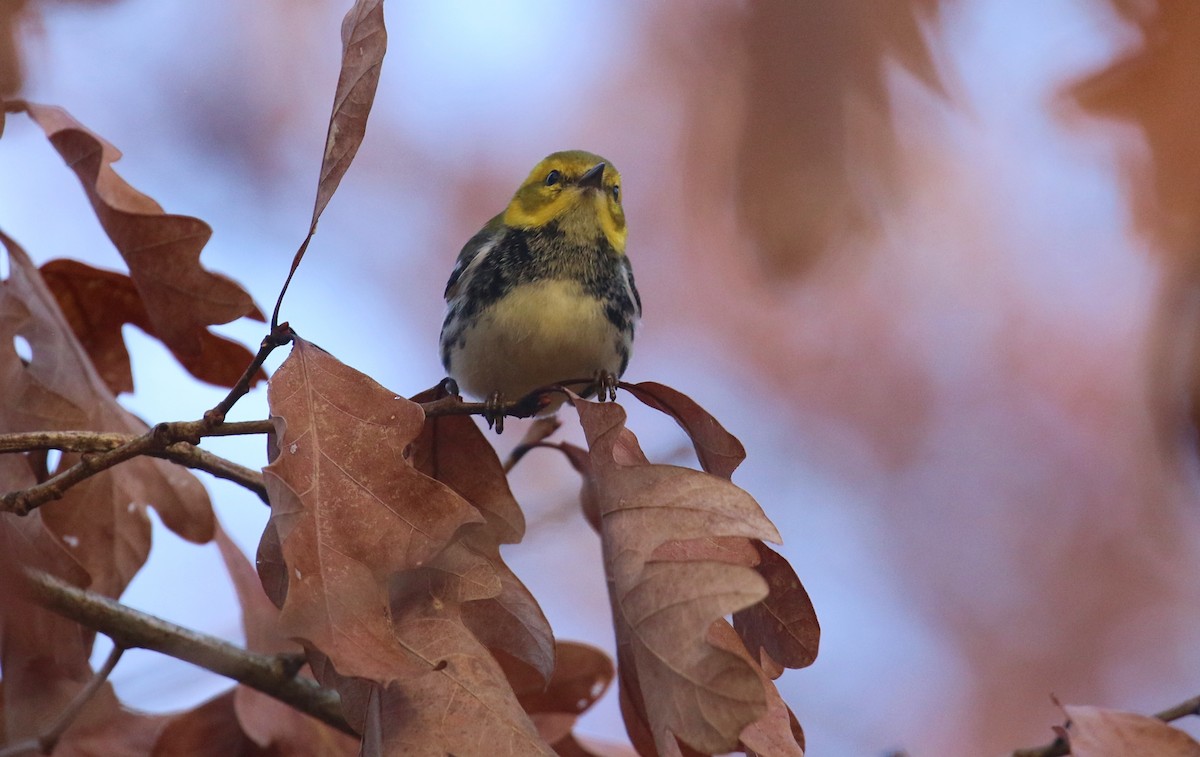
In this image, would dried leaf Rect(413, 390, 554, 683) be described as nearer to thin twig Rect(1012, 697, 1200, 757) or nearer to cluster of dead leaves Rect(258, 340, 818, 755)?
cluster of dead leaves Rect(258, 340, 818, 755)

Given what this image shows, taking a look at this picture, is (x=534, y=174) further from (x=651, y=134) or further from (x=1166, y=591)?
(x=1166, y=591)

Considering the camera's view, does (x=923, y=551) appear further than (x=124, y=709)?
Yes

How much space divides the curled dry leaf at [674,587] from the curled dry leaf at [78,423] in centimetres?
49

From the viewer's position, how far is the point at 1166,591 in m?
2.04

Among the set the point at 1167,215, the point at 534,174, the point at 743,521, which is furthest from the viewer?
the point at 534,174

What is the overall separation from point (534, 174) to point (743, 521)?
109 centimetres

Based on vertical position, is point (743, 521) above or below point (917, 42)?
below

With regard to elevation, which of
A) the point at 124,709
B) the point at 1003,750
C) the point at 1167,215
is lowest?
the point at 124,709

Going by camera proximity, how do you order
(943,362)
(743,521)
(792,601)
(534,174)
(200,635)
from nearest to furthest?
1. (743,521)
2. (792,601)
3. (200,635)
4. (534,174)
5. (943,362)

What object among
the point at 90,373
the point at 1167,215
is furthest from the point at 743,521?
the point at 1167,215

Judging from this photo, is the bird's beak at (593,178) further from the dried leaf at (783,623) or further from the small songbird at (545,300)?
the dried leaf at (783,623)

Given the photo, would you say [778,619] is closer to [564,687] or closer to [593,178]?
[564,687]

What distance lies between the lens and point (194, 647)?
1.07 metres

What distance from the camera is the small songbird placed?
4.70ft
